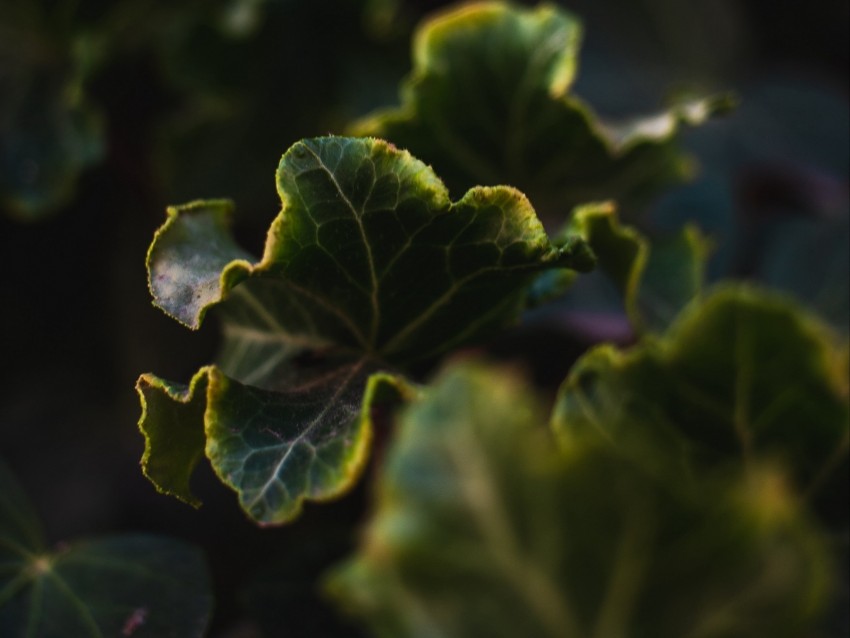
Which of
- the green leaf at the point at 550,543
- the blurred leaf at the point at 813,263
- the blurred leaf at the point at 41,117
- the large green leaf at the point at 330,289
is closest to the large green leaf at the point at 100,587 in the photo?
the large green leaf at the point at 330,289

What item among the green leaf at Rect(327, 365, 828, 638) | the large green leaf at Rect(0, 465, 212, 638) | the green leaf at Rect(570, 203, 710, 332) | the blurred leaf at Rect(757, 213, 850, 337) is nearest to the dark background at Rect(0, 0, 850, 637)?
the blurred leaf at Rect(757, 213, 850, 337)

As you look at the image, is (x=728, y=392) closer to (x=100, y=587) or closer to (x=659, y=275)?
(x=659, y=275)

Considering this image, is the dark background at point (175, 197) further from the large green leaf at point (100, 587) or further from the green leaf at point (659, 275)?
the large green leaf at point (100, 587)

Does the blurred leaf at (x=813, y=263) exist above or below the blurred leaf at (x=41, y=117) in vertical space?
below

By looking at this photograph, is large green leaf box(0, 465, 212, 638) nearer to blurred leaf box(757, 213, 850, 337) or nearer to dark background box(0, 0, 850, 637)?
dark background box(0, 0, 850, 637)

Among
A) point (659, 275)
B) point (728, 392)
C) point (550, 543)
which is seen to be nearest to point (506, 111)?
point (659, 275)

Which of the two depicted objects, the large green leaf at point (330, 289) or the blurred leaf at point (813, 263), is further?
the blurred leaf at point (813, 263)

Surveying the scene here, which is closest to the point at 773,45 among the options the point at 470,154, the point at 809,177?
the point at 809,177
